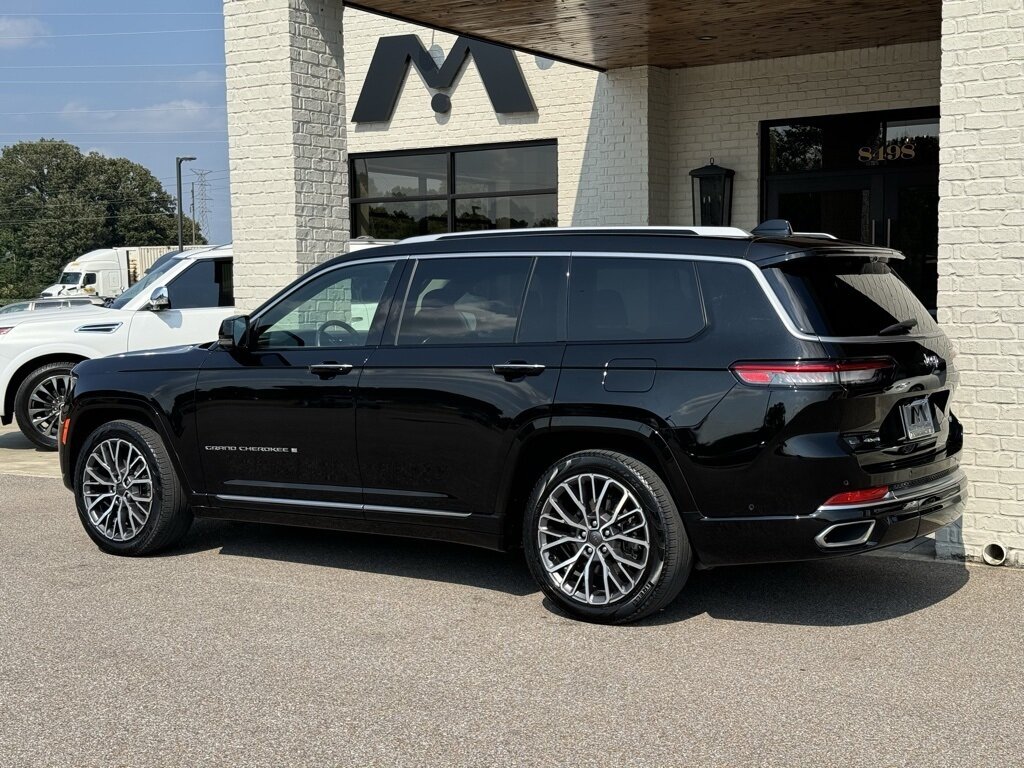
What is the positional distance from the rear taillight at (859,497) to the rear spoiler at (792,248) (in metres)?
1.05

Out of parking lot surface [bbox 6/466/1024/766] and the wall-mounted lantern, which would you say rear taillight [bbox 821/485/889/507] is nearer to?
parking lot surface [bbox 6/466/1024/766]

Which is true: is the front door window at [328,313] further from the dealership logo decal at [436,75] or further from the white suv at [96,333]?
the dealership logo decal at [436,75]

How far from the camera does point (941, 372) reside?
6.07 metres

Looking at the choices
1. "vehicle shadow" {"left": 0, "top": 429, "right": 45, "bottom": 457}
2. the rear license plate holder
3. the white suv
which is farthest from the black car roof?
"vehicle shadow" {"left": 0, "top": 429, "right": 45, "bottom": 457}

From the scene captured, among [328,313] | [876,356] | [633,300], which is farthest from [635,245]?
[328,313]

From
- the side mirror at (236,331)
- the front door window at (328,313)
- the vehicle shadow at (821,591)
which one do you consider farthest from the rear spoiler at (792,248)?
the side mirror at (236,331)

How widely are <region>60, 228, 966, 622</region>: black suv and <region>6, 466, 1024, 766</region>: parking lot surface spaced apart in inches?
15.7

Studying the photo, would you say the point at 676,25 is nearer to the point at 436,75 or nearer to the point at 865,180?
Result: the point at 865,180

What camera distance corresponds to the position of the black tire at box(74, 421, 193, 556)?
7297mm

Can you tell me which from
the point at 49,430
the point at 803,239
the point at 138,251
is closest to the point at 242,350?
the point at 803,239

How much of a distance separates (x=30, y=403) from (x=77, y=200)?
306ft

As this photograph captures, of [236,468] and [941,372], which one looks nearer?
[941,372]

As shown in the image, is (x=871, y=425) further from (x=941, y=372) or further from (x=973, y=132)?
(x=973, y=132)

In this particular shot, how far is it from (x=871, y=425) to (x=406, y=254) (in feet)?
8.48
